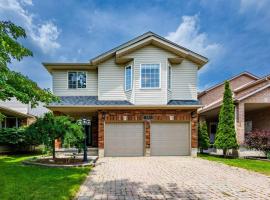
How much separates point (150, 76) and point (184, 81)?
2.61 m

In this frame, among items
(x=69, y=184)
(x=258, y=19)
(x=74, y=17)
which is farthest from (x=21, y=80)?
(x=258, y=19)

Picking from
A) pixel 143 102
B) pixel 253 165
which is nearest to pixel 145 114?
pixel 143 102

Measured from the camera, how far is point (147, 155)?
15828 mm

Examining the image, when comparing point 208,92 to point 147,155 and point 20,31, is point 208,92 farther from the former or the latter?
point 20,31

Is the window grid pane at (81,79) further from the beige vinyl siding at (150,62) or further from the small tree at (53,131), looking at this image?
the small tree at (53,131)

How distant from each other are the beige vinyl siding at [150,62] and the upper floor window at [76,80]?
3942mm

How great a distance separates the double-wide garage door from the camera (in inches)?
629

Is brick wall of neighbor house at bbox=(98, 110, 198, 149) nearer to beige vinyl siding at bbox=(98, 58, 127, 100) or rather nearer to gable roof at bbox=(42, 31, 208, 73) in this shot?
beige vinyl siding at bbox=(98, 58, 127, 100)

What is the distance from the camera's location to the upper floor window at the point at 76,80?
17547 millimetres

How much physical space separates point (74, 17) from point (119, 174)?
1094cm

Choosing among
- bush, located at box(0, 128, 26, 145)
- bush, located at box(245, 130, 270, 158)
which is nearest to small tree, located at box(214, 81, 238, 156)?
bush, located at box(245, 130, 270, 158)

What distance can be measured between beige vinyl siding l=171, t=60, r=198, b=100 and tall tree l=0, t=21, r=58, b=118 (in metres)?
8.84

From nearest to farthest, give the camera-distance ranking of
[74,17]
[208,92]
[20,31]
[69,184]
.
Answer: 1. [69,184]
2. [20,31]
3. [74,17]
4. [208,92]

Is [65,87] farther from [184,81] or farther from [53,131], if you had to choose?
[184,81]
